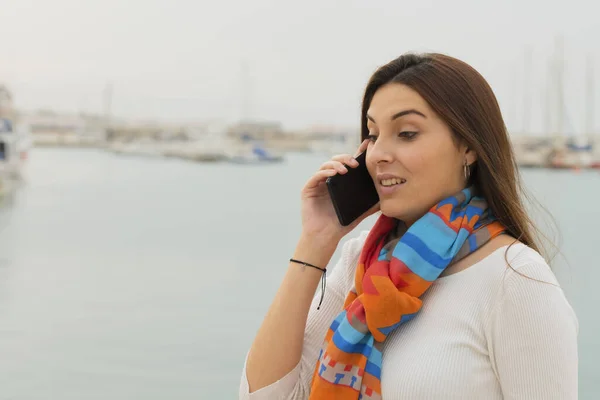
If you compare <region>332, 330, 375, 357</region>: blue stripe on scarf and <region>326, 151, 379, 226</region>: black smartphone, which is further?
<region>326, 151, 379, 226</region>: black smartphone

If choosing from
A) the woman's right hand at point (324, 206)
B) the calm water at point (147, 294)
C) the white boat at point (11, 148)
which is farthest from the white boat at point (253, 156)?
the woman's right hand at point (324, 206)

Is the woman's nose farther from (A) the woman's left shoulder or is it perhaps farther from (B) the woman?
(A) the woman's left shoulder

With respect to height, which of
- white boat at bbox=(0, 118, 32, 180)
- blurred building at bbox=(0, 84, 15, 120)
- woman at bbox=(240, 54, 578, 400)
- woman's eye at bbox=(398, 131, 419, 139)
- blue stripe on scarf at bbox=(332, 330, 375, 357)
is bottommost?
white boat at bbox=(0, 118, 32, 180)

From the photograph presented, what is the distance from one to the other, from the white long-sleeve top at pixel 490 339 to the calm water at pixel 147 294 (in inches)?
22.1

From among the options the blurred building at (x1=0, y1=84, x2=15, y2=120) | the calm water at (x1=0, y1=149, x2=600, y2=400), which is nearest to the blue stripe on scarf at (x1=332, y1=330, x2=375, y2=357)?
the calm water at (x1=0, y1=149, x2=600, y2=400)

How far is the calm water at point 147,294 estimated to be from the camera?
4484 mm

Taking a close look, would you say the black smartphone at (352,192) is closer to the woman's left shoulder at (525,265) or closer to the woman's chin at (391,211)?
the woman's chin at (391,211)

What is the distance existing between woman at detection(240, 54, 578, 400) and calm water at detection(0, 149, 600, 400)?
49 centimetres

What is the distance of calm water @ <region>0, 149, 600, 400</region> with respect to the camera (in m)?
4.48

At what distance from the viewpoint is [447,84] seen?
3.77 ft

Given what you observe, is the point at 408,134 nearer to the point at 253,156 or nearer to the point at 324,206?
the point at 324,206

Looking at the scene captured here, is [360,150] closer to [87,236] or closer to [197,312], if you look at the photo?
[197,312]

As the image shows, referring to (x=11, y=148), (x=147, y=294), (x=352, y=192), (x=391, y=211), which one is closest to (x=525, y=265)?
(x=391, y=211)

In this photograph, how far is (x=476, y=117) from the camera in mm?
1153
